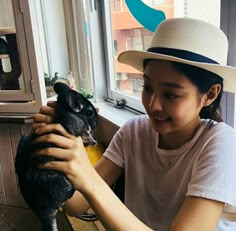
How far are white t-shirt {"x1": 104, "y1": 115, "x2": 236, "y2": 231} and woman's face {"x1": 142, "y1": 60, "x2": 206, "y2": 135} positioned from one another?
8cm

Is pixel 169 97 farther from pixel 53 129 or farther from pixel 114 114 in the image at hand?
pixel 114 114

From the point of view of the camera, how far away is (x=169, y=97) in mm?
601

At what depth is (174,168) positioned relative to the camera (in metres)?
0.69

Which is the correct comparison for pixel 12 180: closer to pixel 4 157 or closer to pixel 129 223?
pixel 4 157

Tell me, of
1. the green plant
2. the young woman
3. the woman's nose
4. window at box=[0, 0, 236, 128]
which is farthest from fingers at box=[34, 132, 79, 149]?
the green plant

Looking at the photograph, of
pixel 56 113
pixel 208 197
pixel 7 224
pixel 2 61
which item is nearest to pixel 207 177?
pixel 208 197

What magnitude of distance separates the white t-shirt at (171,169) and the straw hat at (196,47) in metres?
0.14

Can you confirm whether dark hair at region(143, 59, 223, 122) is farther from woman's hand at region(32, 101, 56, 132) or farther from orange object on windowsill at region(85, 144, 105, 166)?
orange object on windowsill at region(85, 144, 105, 166)

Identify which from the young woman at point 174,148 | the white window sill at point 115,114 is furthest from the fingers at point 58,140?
the white window sill at point 115,114

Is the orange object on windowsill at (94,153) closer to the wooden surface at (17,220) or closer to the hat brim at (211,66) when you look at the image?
the wooden surface at (17,220)

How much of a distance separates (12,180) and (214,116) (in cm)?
140

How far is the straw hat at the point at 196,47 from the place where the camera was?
23.0 inches

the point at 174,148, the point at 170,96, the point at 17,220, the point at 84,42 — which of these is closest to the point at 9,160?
the point at 17,220

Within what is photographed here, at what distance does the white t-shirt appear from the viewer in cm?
56
